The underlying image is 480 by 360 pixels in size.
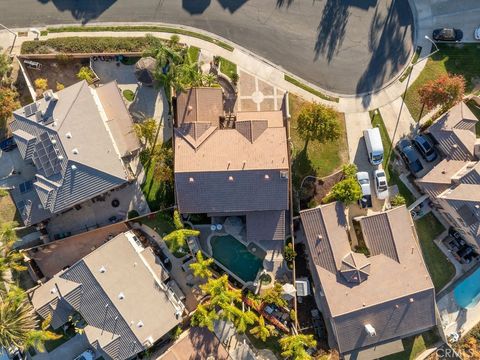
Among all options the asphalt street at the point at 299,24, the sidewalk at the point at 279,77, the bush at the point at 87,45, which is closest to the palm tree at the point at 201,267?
the sidewalk at the point at 279,77

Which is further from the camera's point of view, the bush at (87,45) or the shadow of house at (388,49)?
the shadow of house at (388,49)

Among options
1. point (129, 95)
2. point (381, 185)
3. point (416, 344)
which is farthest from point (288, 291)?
point (129, 95)

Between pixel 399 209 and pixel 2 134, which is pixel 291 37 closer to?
pixel 399 209

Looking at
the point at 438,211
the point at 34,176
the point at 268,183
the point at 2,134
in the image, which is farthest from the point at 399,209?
the point at 2,134

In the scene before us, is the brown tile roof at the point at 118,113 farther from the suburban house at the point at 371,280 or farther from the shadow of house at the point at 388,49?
the shadow of house at the point at 388,49

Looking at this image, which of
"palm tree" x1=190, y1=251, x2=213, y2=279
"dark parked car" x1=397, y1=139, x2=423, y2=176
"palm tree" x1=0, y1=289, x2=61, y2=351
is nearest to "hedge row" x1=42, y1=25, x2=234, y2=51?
"dark parked car" x1=397, y1=139, x2=423, y2=176

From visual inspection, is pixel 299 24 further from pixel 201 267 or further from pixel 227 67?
pixel 201 267
